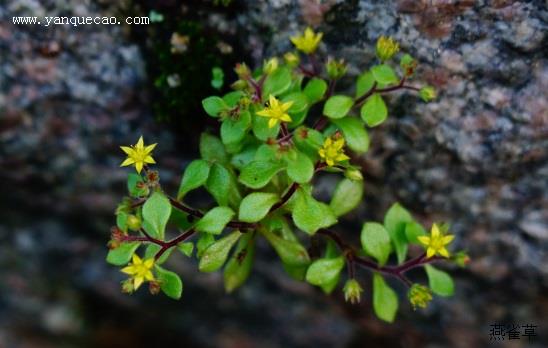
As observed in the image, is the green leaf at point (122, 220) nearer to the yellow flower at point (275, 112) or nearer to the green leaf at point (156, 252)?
the green leaf at point (156, 252)

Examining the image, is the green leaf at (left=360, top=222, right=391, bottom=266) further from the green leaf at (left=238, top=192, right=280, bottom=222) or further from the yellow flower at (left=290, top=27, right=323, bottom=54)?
the yellow flower at (left=290, top=27, right=323, bottom=54)

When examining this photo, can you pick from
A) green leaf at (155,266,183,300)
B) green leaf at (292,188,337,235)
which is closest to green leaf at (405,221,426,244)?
green leaf at (292,188,337,235)

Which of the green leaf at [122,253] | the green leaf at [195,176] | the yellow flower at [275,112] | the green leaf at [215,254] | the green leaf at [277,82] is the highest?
the green leaf at [277,82]

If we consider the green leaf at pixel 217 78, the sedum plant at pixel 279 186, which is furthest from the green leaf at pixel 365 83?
the green leaf at pixel 217 78

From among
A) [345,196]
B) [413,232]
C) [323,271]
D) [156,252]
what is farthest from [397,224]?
[156,252]

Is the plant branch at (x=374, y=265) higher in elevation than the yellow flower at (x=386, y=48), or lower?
lower

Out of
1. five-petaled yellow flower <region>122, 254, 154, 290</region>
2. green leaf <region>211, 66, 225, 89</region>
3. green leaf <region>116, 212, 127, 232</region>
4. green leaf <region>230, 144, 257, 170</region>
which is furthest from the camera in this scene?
green leaf <region>211, 66, 225, 89</region>

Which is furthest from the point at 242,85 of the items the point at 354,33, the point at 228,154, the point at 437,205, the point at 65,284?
the point at 65,284
